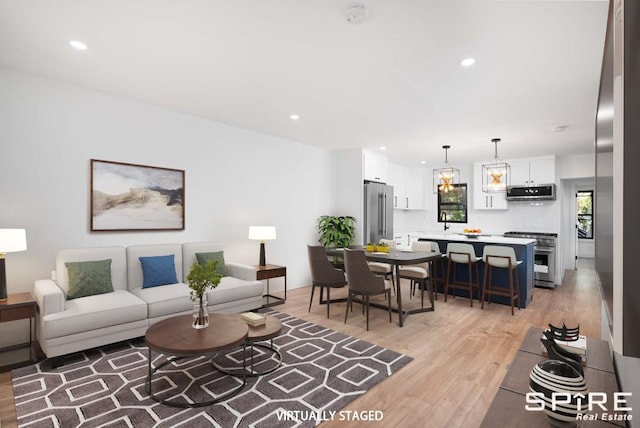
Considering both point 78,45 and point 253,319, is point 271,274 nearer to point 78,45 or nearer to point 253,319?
point 253,319

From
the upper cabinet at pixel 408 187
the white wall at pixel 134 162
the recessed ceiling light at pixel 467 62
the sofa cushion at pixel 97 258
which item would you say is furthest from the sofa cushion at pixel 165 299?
the upper cabinet at pixel 408 187

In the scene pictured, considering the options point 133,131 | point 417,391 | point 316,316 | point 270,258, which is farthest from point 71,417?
point 270,258

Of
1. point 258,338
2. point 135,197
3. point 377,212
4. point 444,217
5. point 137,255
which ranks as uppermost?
point 135,197

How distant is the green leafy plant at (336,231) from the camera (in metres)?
6.30

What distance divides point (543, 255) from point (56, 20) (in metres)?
7.67

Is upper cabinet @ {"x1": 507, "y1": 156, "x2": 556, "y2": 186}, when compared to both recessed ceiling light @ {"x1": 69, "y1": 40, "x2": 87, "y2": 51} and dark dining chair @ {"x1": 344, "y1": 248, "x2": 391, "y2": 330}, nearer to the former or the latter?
dark dining chair @ {"x1": 344, "y1": 248, "x2": 391, "y2": 330}

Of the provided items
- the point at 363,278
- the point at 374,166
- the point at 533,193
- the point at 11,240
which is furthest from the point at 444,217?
the point at 11,240

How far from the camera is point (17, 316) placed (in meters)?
2.83

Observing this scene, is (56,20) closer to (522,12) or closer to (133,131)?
(133,131)

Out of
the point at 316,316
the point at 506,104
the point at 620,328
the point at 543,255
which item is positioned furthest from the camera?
the point at 543,255

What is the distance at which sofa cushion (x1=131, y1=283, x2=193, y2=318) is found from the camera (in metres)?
3.41

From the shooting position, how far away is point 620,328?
604 mm

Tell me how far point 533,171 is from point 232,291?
6.55 meters

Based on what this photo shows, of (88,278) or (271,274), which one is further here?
(271,274)
